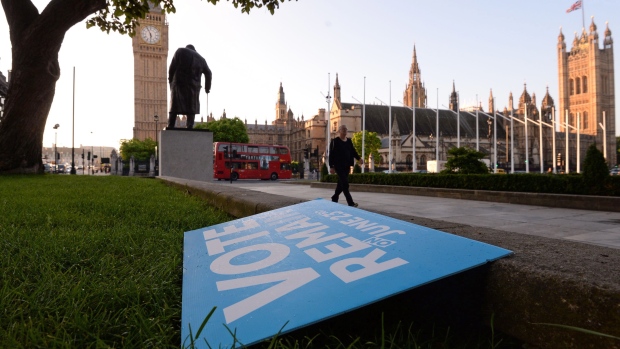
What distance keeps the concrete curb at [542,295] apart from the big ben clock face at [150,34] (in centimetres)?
12055

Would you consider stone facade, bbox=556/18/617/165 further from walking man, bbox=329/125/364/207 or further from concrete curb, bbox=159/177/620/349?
concrete curb, bbox=159/177/620/349

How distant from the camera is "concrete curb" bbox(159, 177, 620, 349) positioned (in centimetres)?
125

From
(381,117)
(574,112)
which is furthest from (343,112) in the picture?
(574,112)

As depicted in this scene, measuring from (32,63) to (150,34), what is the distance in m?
107

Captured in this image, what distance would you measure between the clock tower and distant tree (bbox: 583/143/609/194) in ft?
350

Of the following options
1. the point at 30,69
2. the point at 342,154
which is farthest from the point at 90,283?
the point at 30,69

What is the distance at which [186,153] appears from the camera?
17344 mm

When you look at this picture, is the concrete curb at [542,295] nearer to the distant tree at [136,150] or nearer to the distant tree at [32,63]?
the distant tree at [32,63]

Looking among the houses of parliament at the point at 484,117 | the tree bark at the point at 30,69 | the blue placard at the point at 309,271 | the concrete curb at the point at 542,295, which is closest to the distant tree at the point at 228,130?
the houses of parliament at the point at 484,117

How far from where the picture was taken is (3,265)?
98.3 inches

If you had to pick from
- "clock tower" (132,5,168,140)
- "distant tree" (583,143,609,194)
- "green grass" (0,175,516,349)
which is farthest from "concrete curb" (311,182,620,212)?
"clock tower" (132,5,168,140)

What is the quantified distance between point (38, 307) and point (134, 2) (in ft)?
30.5

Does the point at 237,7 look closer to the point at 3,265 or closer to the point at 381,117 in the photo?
the point at 3,265

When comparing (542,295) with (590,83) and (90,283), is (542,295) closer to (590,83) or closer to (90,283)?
(90,283)
